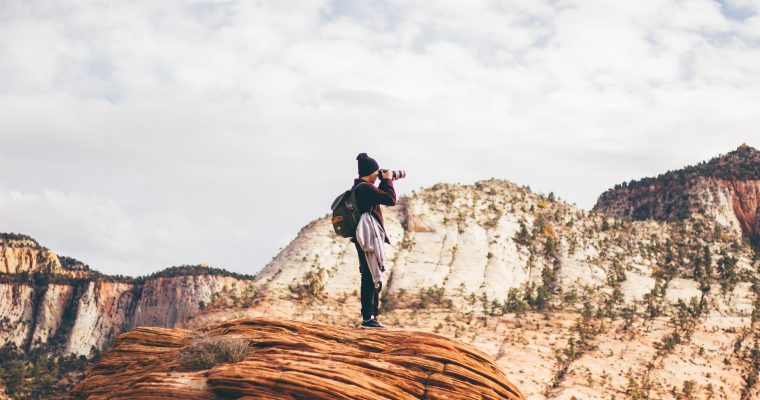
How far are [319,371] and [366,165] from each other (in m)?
3.88

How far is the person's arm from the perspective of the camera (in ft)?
42.2

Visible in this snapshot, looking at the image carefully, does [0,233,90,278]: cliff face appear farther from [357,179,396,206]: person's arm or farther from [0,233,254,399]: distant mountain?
[357,179,396,206]: person's arm

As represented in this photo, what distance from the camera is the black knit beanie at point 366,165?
13.1 metres

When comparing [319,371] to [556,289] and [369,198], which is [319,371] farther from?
[556,289]

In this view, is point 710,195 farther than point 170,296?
No

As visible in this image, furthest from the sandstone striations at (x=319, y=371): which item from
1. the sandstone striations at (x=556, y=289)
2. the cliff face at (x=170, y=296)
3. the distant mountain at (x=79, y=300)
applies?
the cliff face at (x=170, y=296)

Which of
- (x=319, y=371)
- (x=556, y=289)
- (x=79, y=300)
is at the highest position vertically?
(x=556, y=289)

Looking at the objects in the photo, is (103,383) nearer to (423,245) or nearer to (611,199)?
(423,245)

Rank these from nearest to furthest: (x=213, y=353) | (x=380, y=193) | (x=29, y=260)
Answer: (x=213, y=353)
(x=380, y=193)
(x=29, y=260)

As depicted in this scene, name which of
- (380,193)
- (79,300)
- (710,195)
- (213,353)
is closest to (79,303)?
(79,300)

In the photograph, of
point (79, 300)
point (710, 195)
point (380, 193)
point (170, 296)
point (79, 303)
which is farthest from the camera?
point (79, 300)

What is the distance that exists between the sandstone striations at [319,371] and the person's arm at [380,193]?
2.20 meters

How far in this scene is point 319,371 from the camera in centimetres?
1078

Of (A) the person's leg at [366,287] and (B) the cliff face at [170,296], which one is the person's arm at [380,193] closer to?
(A) the person's leg at [366,287]
